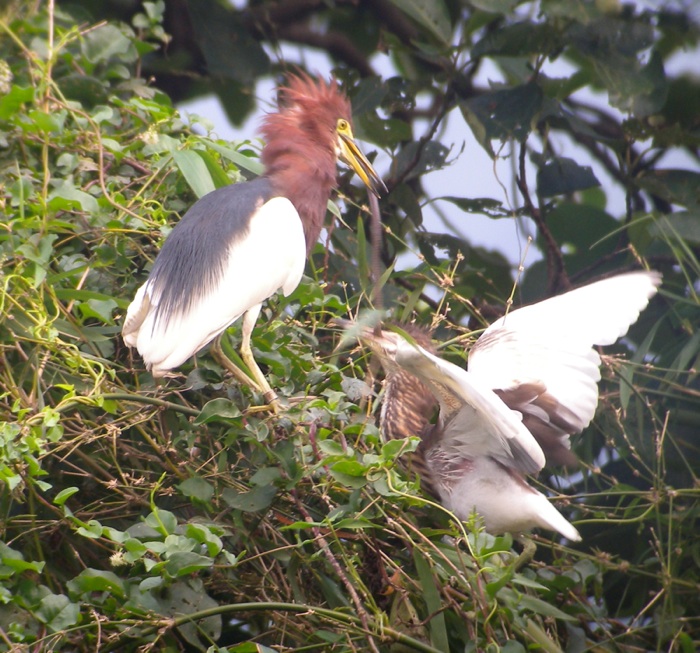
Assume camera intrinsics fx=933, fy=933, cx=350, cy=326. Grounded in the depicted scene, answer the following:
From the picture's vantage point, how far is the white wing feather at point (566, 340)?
5.40 ft

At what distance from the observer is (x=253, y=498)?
1.28m

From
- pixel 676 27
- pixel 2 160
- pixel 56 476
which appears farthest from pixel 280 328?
pixel 676 27

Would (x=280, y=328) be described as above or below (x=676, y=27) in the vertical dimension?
below

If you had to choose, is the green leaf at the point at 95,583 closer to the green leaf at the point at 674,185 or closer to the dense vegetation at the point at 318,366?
the dense vegetation at the point at 318,366

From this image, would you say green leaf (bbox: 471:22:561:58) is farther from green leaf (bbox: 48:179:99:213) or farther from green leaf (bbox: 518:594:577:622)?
green leaf (bbox: 518:594:577:622)

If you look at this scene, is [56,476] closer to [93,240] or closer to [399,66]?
[93,240]

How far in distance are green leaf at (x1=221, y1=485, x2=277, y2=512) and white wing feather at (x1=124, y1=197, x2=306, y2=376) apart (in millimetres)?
269

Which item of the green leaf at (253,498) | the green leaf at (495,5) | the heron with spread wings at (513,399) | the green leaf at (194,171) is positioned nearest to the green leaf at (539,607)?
the heron with spread wings at (513,399)

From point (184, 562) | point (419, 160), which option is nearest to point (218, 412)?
point (184, 562)

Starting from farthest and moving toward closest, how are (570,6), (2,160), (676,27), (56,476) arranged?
(676,27) < (570,6) < (2,160) < (56,476)

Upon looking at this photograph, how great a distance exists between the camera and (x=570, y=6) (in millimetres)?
2117

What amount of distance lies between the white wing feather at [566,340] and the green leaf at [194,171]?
58cm

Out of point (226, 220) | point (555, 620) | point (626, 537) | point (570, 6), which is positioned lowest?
point (626, 537)

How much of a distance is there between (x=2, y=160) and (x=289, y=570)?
3.20ft
